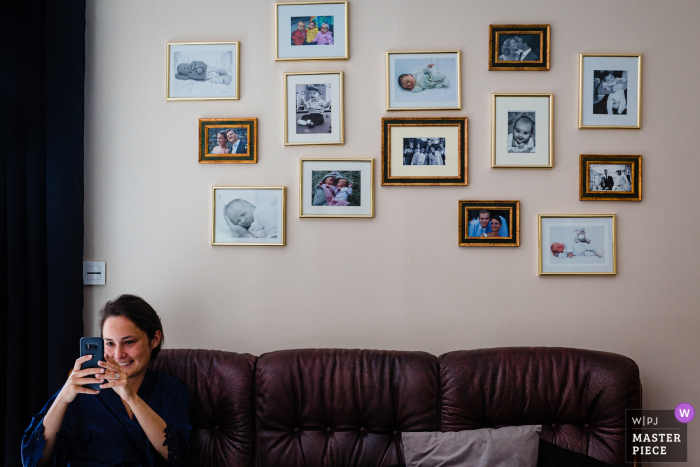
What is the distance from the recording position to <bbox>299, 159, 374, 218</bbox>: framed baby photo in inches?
79.2

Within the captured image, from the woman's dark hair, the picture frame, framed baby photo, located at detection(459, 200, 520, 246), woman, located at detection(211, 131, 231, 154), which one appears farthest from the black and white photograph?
the woman's dark hair

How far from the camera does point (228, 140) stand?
2037 mm

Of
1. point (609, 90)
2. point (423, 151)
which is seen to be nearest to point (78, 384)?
point (423, 151)

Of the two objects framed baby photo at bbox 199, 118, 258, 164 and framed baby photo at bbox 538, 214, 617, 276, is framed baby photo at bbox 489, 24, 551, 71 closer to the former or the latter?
framed baby photo at bbox 538, 214, 617, 276

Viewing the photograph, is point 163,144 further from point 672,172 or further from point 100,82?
point 672,172

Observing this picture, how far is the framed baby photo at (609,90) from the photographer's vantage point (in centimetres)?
199

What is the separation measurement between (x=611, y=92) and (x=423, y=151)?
84 cm

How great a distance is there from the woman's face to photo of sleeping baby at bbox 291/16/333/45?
133cm

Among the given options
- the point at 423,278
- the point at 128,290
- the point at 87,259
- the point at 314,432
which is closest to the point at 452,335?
the point at 423,278

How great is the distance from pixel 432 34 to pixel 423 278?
1.06 meters

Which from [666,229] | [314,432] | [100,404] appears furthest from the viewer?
[666,229]

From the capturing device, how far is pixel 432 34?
2021 mm

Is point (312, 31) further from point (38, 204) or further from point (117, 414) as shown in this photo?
point (117, 414)

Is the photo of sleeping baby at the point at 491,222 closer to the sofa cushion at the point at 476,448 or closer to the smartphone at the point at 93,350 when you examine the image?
the sofa cushion at the point at 476,448
